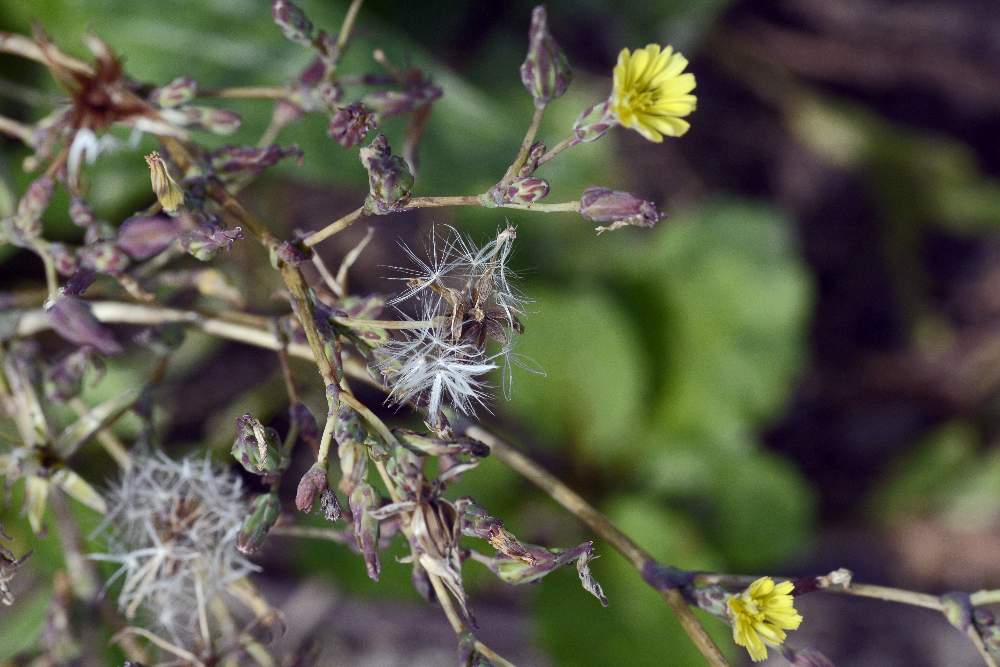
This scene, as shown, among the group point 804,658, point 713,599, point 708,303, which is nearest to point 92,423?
point 713,599

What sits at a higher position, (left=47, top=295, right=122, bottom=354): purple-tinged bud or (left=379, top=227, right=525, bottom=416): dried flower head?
(left=379, top=227, right=525, bottom=416): dried flower head

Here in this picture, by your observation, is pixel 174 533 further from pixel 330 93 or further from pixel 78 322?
pixel 330 93

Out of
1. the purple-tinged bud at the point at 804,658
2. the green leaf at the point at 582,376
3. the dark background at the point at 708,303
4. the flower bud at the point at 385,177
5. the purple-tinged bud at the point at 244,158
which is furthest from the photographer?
the green leaf at the point at 582,376

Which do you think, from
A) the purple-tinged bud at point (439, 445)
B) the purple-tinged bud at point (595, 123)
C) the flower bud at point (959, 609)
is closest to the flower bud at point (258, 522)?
the purple-tinged bud at point (439, 445)

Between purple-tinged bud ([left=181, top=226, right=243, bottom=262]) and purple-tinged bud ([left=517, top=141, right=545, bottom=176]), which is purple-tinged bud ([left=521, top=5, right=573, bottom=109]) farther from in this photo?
purple-tinged bud ([left=181, top=226, right=243, bottom=262])

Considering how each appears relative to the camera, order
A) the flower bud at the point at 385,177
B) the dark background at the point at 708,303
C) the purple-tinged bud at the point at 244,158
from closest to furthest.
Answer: the flower bud at the point at 385,177 < the purple-tinged bud at the point at 244,158 < the dark background at the point at 708,303

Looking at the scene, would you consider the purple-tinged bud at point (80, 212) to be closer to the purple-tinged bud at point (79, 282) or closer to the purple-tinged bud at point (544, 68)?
the purple-tinged bud at point (79, 282)

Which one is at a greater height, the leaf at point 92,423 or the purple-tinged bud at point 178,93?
the purple-tinged bud at point 178,93

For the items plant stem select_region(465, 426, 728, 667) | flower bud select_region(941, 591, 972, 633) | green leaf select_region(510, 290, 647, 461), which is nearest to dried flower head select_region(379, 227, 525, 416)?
plant stem select_region(465, 426, 728, 667)
